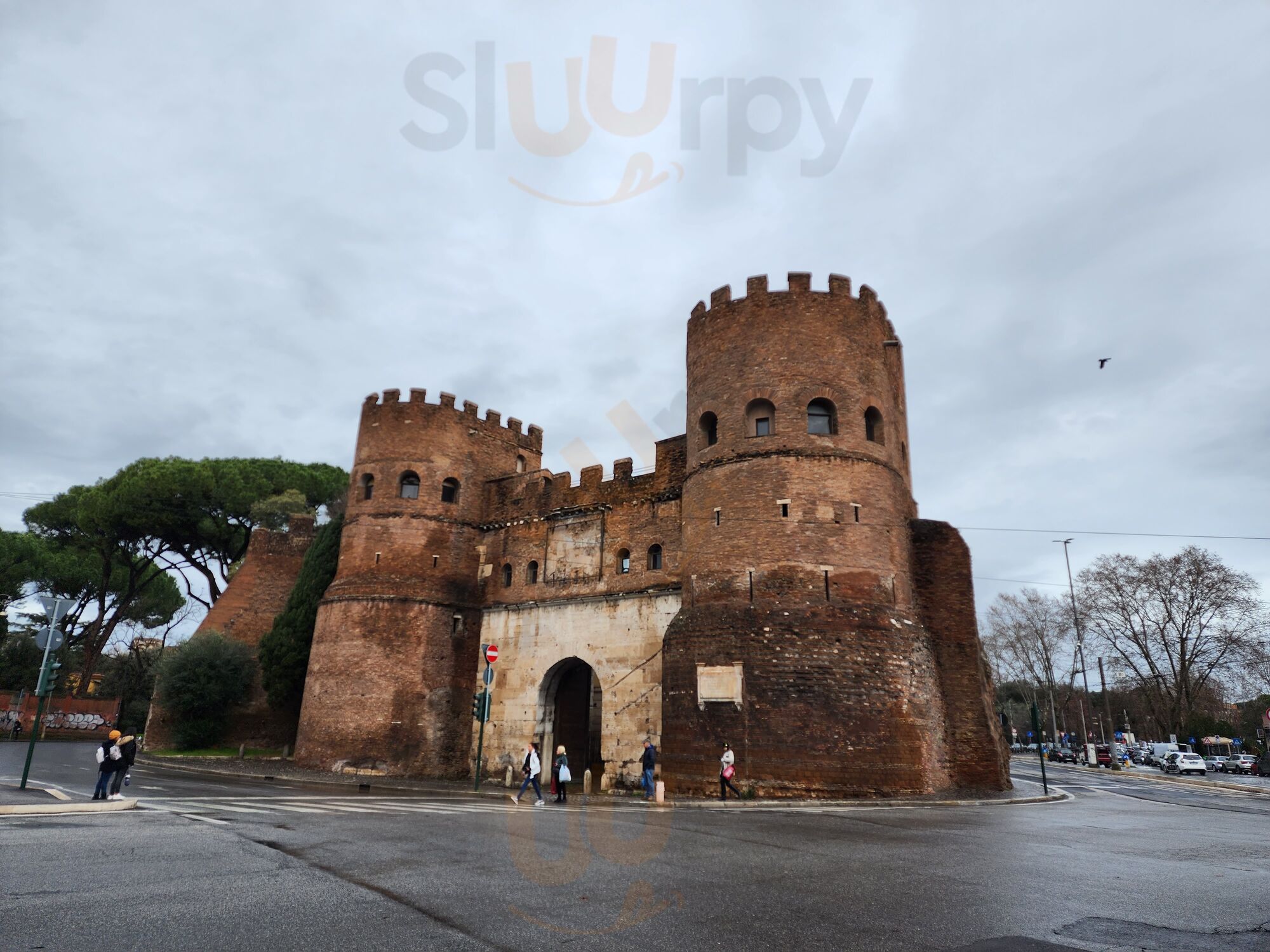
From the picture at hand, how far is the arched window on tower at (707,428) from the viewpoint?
2166 cm

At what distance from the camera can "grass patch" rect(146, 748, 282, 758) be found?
29.3 metres

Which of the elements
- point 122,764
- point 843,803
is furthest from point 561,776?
point 122,764

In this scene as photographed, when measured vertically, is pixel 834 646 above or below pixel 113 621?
below

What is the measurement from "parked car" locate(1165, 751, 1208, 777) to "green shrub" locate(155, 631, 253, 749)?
4420 centimetres

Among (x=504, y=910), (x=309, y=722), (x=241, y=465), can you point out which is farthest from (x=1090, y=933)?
(x=241, y=465)

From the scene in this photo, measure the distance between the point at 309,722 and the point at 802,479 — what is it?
17221 mm

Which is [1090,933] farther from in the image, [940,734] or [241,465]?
[241,465]

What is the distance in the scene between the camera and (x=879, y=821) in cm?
1220

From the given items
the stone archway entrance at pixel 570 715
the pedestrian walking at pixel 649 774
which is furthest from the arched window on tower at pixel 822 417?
the stone archway entrance at pixel 570 715

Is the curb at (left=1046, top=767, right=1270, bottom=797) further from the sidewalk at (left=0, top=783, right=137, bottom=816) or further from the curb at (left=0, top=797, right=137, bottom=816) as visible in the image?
the sidewalk at (left=0, top=783, right=137, bottom=816)

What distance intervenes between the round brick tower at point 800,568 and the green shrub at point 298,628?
1526 centimetres

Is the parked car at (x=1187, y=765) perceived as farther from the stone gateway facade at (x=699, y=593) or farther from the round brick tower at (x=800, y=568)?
the round brick tower at (x=800, y=568)

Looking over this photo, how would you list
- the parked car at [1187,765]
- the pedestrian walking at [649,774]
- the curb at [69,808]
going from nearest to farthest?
the curb at [69,808] → the pedestrian walking at [649,774] → the parked car at [1187,765]

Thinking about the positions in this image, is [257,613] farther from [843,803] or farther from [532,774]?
[843,803]
